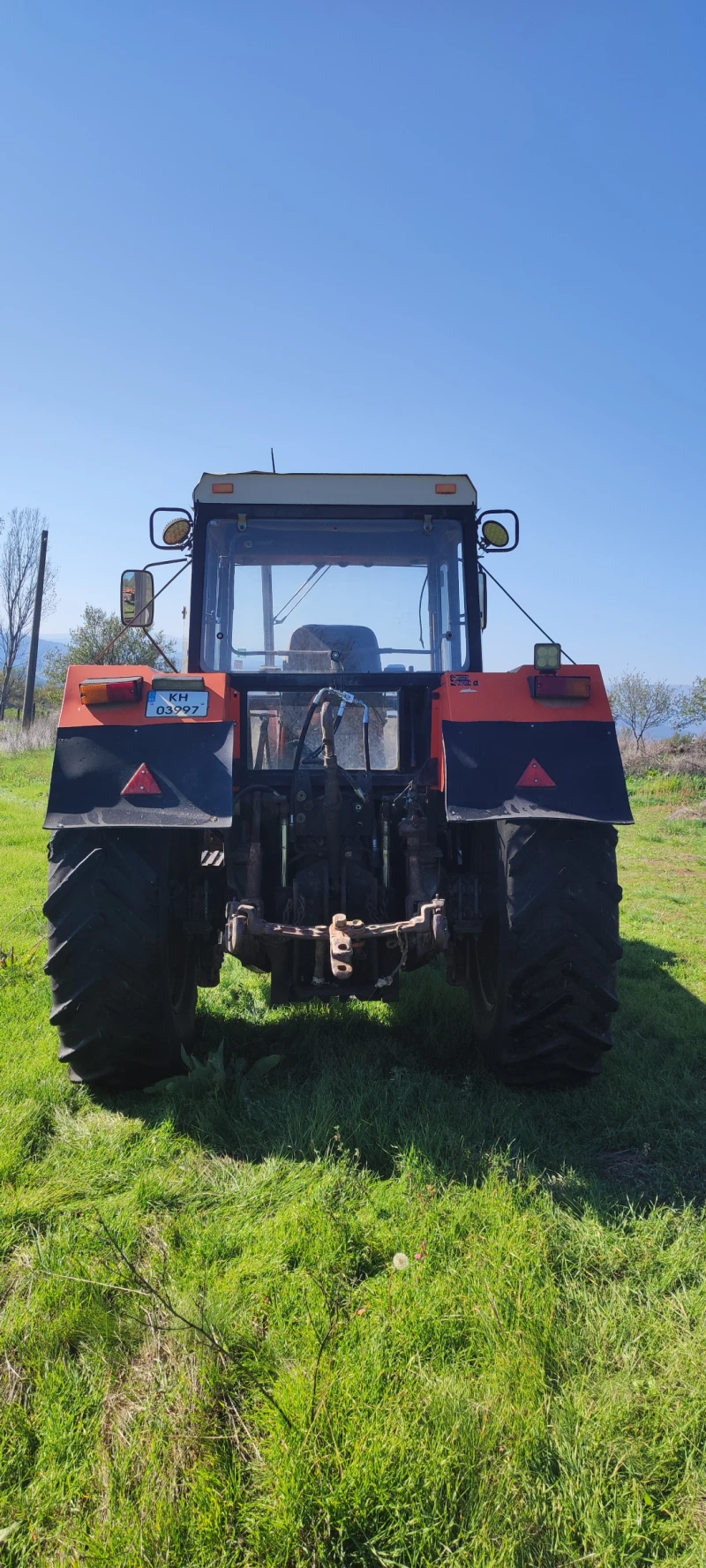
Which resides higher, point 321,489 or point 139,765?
point 321,489

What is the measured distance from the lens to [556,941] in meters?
3.06

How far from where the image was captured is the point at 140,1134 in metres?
3.06

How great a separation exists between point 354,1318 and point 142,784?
1.71 metres

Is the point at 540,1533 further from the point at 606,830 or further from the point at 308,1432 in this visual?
the point at 606,830

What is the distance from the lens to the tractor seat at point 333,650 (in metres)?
3.99

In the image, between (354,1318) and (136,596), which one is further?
(136,596)

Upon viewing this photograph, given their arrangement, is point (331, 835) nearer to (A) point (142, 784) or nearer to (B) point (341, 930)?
(B) point (341, 930)

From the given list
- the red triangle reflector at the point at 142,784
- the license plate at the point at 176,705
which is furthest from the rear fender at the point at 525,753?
the red triangle reflector at the point at 142,784

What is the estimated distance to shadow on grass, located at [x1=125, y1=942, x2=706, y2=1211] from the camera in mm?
2848

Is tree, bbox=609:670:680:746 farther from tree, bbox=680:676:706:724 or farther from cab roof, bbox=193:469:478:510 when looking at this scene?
cab roof, bbox=193:469:478:510

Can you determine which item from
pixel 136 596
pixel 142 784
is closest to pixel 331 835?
pixel 142 784

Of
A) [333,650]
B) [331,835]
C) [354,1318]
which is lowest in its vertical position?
[354,1318]

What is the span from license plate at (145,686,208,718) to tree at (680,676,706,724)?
24.7m

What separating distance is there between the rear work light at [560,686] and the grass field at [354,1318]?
143 centimetres
